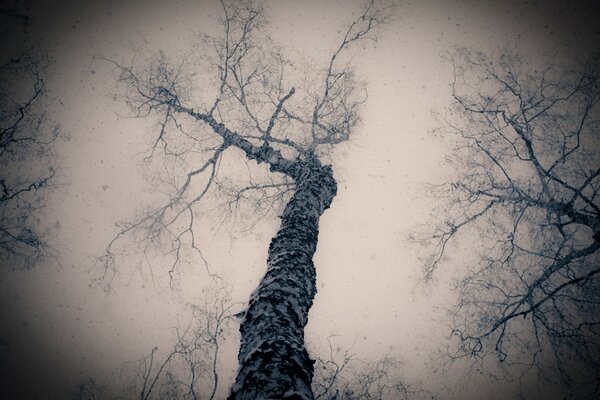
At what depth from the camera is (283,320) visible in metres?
2.28

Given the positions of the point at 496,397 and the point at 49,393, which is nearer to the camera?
the point at 496,397

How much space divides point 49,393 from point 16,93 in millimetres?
12307

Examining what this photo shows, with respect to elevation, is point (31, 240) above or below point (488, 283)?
above

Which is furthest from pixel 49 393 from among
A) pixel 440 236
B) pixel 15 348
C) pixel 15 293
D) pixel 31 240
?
pixel 440 236

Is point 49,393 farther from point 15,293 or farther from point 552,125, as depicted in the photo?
point 552,125

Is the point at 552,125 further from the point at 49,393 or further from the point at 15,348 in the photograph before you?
the point at 15,348

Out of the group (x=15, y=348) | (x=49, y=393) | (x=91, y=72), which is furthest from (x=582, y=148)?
(x=15, y=348)

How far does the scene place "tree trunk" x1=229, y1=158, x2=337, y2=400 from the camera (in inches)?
68.5

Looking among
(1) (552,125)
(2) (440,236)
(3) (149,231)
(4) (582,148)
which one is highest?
(1) (552,125)

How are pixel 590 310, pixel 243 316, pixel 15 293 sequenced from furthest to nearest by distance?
pixel 15 293, pixel 590 310, pixel 243 316

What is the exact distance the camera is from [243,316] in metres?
2.48

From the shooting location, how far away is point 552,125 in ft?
18.2

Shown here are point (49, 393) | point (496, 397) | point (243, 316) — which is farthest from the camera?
point (49, 393)

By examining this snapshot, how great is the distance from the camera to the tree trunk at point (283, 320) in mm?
1739
